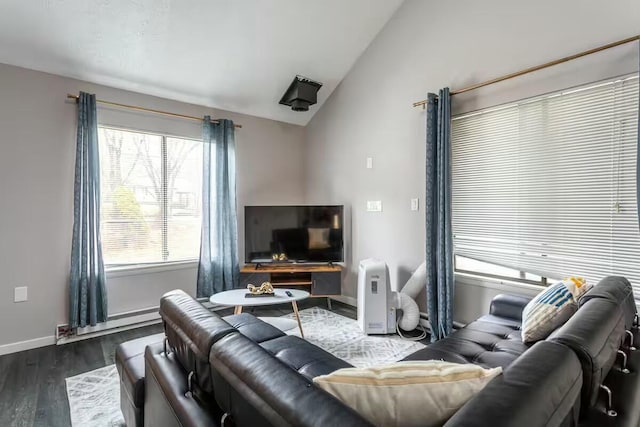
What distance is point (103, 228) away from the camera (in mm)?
3398

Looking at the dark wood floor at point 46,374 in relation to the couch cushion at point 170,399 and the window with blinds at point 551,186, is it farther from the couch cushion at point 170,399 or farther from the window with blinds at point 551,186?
the window with blinds at point 551,186

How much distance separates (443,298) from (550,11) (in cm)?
246

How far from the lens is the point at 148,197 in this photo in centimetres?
368

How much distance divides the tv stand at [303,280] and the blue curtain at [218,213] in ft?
0.88

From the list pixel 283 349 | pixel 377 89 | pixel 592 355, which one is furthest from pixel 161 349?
pixel 377 89

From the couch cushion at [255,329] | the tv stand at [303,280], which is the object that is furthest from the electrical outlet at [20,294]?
the couch cushion at [255,329]

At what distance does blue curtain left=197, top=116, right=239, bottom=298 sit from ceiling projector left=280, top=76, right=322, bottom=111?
82 centimetres

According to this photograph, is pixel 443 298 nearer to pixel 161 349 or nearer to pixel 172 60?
pixel 161 349

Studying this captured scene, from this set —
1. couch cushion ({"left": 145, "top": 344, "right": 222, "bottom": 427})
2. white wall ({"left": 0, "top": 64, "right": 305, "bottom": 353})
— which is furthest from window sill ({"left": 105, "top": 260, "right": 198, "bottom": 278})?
couch cushion ({"left": 145, "top": 344, "right": 222, "bottom": 427})

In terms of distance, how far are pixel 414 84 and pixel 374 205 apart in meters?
1.39

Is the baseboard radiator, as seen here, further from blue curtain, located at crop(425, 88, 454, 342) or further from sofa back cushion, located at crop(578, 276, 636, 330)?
sofa back cushion, located at crop(578, 276, 636, 330)

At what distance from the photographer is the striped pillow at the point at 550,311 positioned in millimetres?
1795

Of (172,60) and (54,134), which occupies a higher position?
(172,60)

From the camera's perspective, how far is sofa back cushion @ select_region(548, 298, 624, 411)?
3.37 ft
